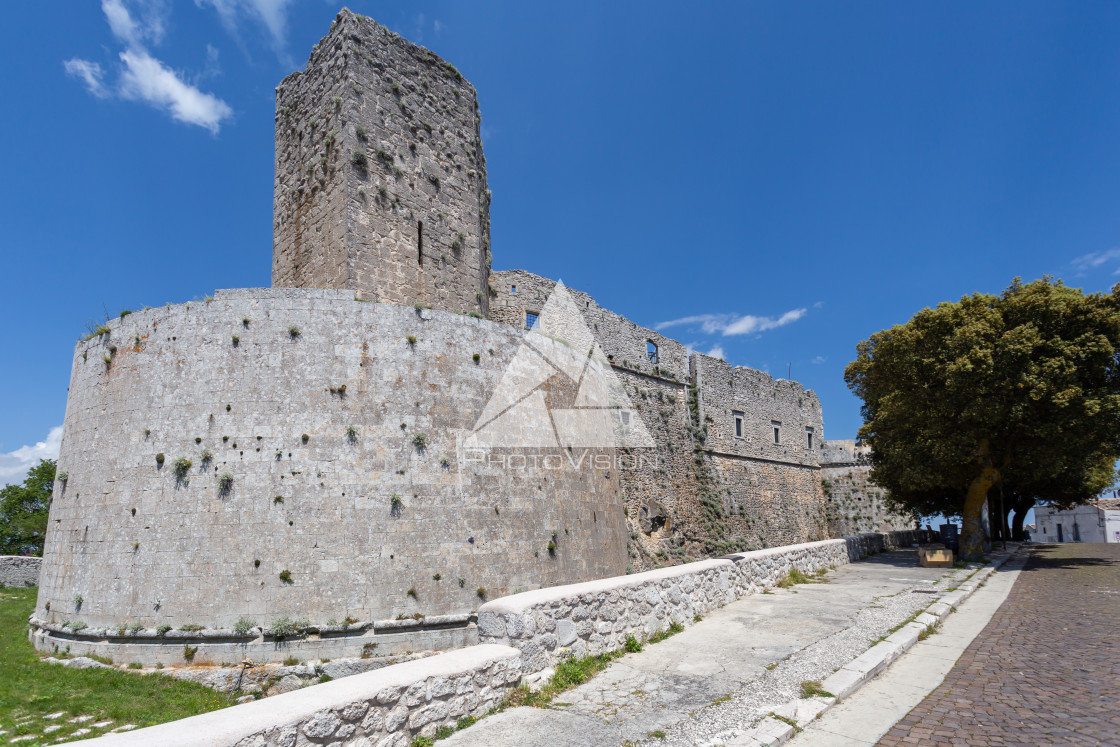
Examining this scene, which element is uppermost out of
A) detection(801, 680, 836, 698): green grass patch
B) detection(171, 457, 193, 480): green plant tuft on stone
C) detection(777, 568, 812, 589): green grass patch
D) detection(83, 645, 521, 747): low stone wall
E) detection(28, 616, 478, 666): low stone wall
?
detection(171, 457, 193, 480): green plant tuft on stone

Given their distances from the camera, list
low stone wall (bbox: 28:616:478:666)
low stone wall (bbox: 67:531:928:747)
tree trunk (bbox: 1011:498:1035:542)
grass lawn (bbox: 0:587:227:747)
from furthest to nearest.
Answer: tree trunk (bbox: 1011:498:1035:542) → low stone wall (bbox: 28:616:478:666) → grass lawn (bbox: 0:587:227:747) → low stone wall (bbox: 67:531:928:747)

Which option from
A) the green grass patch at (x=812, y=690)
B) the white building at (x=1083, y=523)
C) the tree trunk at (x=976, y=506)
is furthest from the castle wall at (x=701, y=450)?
the white building at (x=1083, y=523)

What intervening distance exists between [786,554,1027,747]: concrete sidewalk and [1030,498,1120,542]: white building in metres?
54.1

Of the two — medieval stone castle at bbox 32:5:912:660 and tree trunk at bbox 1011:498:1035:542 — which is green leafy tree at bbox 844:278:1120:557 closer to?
medieval stone castle at bbox 32:5:912:660

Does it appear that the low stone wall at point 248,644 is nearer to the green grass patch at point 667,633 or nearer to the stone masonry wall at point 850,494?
the green grass patch at point 667,633

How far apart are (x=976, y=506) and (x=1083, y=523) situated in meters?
48.8

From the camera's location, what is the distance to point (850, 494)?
1357 inches

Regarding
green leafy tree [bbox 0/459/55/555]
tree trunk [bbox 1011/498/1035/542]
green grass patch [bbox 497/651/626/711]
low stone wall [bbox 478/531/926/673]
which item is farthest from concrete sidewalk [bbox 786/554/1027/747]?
green leafy tree [bbox 0/459/55/555]

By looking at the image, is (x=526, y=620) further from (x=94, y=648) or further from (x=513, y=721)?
(x=94, y=648)

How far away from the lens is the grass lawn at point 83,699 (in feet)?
21.8

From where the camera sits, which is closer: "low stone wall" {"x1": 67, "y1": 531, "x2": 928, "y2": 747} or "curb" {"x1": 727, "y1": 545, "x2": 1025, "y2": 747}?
"low stone wall" {"x1": 67, "y1": 531, "x2": 928, "y2": 747}

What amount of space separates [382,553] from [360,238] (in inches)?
260

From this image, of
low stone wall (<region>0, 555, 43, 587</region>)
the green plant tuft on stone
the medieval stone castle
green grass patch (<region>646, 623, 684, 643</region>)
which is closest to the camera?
green grass patch (<region>646, 623, 684, 643</region>)

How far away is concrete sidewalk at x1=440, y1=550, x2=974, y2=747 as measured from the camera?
4.66 metres
